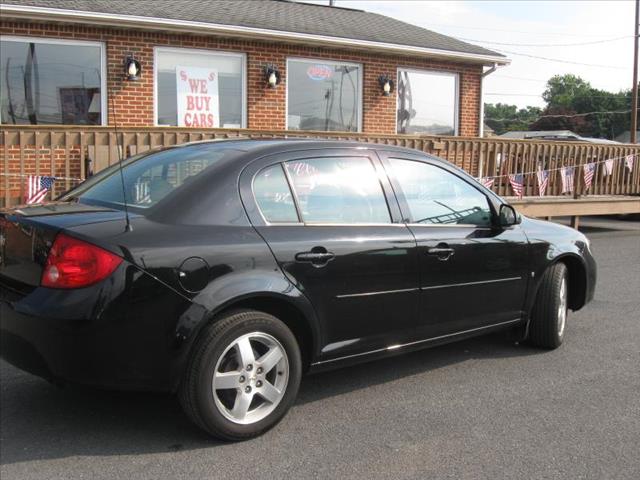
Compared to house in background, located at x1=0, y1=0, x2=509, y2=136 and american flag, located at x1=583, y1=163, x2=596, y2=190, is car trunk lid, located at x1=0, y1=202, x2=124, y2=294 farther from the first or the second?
american flag, located at x1=583, y1=163, x2=596, y2=190

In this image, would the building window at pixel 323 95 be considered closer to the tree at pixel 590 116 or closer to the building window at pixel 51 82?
the building window at pixel 51 82

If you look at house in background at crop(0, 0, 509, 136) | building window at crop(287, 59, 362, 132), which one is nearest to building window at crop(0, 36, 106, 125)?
house in background at crop(0, 0, 509, 136)

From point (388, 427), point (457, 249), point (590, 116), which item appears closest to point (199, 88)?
point (457, 249)

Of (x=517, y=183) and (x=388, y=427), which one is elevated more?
(x=517, y=183)

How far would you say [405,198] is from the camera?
14.1ft

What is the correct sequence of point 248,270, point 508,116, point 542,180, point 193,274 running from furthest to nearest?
point 508,116, point 542,180, point 248,270, point 193,274

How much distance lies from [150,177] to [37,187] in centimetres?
523

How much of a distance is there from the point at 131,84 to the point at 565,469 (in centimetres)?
975

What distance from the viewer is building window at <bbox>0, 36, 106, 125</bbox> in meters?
10.4

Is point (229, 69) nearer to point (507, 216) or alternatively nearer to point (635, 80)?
point (507, 216)

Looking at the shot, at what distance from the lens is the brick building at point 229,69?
10523 mm

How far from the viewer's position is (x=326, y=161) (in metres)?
4.08

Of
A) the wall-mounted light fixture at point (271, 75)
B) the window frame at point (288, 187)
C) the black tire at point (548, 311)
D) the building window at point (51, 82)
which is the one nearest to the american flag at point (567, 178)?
the wall-mounted light fixture at point (271, 75)

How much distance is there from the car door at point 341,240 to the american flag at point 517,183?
846cm
